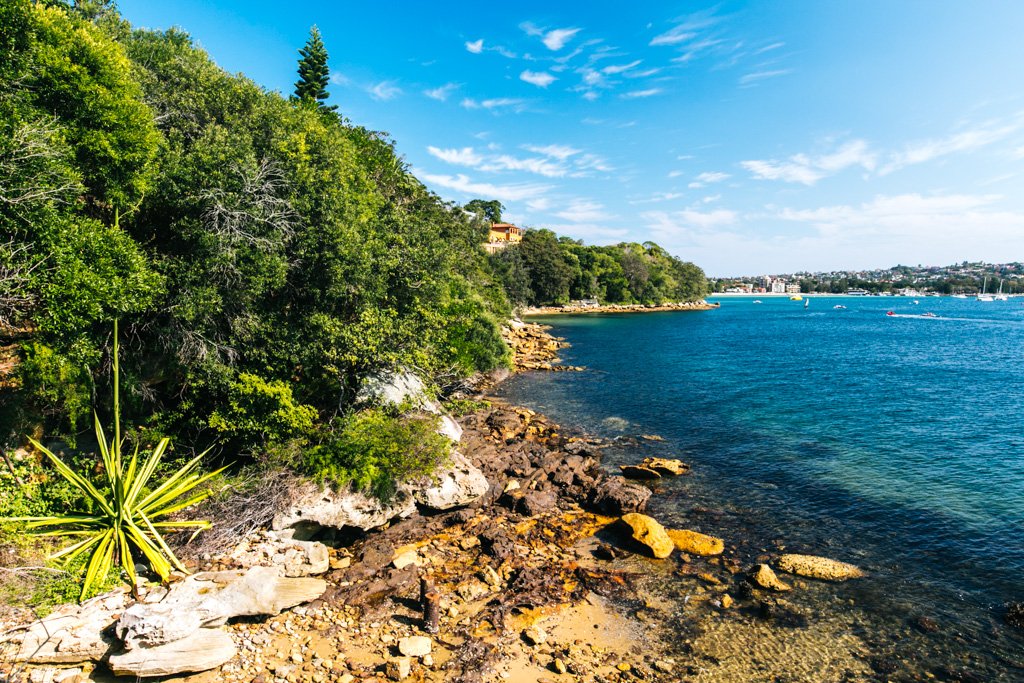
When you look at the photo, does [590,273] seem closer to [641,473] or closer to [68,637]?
[641,473]

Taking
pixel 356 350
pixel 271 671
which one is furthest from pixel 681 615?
pixel 356 350

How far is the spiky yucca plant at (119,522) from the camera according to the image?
1005 cm

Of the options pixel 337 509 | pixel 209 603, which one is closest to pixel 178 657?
pixel 209 603

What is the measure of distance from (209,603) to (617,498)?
12.4 meters

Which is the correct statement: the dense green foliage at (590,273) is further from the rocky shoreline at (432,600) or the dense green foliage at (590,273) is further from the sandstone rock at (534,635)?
the sandstone rock at (534,635)

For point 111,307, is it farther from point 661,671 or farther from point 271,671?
point 661,671

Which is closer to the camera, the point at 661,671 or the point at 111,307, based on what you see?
the point at 661,671

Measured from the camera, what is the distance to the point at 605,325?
87750mm

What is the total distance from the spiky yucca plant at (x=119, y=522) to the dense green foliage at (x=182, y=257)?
1.86 meters

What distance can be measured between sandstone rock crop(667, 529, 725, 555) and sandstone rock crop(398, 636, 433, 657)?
27.8 ft

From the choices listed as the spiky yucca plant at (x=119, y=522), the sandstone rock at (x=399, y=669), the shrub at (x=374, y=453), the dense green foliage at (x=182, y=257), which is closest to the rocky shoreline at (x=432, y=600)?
the sandstone rock at (x=399, y=669)

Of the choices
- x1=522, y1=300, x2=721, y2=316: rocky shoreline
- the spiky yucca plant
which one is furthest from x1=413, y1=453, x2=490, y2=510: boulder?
x1=522, y1=300, x2=721, y2=316: rocky shoreline

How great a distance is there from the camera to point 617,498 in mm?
16953

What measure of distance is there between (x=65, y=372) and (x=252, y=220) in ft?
20.1
